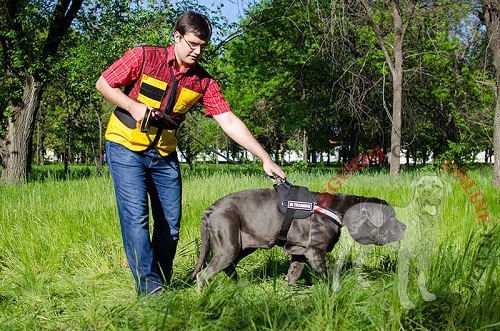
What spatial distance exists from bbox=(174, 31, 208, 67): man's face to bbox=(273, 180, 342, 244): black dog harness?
3.86 ft

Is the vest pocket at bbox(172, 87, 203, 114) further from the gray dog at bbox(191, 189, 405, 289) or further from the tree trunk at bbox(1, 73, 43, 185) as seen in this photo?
the tree trunk at bbox(1, 73, 43, 185)

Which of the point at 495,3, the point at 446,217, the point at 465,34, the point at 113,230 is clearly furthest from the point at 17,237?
the point at 465,34

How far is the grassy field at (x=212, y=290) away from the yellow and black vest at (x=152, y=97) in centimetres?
108

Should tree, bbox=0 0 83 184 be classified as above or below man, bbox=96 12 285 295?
above

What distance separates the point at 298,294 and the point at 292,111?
63.7ft

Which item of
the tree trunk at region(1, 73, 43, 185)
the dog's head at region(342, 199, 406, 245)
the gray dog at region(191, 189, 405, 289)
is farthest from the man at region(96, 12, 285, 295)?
the tree trunk at region(1, 73, 43, 185)

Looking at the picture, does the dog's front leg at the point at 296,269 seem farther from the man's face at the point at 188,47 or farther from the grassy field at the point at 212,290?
the man's face at the point at 188,47

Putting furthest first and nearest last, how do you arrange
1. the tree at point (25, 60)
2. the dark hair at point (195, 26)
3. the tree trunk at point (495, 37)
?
the tree at point (25, 60)
the tree trunk at point (495, 37)
the dark hair at point (195, 26)

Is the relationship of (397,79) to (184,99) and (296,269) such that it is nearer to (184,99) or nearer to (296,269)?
(296,269)

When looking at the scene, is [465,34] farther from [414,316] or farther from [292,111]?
[414,316]

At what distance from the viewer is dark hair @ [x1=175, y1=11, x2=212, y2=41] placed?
3.62 metres

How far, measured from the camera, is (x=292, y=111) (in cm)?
2262

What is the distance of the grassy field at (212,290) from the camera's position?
281cm

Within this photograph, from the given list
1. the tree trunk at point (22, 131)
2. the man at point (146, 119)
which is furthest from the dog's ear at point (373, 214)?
the tree trunk at point (22, 131)
